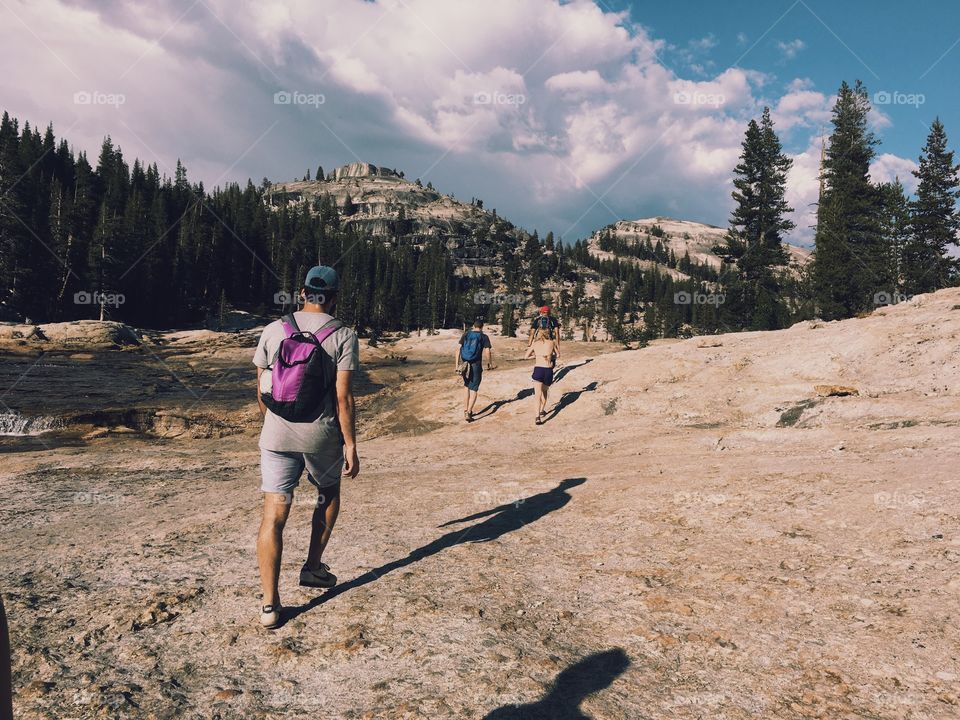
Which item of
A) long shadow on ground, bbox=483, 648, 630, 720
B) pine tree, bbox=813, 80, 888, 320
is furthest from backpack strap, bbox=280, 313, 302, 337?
pine tree, bbox=813, 80, 888, 320

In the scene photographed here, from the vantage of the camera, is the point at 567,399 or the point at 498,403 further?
the point at 498,403

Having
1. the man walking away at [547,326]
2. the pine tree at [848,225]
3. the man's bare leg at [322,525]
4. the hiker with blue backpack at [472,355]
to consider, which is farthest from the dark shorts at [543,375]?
the pine tree at [848,225]

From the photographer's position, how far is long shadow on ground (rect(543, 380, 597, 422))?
44.9 feet

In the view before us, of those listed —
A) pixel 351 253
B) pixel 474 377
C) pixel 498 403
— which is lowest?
pixel 498 403

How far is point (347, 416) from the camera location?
4.25 meters

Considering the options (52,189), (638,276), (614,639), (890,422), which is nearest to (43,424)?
(614,639)

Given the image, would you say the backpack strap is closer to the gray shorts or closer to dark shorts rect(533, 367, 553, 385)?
the gray shorts

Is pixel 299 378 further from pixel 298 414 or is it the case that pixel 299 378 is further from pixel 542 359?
pixel 542 359

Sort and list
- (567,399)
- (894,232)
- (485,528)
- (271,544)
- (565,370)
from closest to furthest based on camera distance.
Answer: (271,544) < (485,528) < (567,399) < (565,370) < (894,232)

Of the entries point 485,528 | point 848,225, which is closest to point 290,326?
point 485,528

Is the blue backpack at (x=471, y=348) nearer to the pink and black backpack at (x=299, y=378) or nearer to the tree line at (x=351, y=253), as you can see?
the pink and black backpack at (x=299, y=378)

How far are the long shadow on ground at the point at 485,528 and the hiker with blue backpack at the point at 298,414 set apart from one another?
0.65 m

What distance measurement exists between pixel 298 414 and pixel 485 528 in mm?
3105

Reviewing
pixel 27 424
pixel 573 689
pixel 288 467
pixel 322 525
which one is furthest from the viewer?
pixel 27 424
